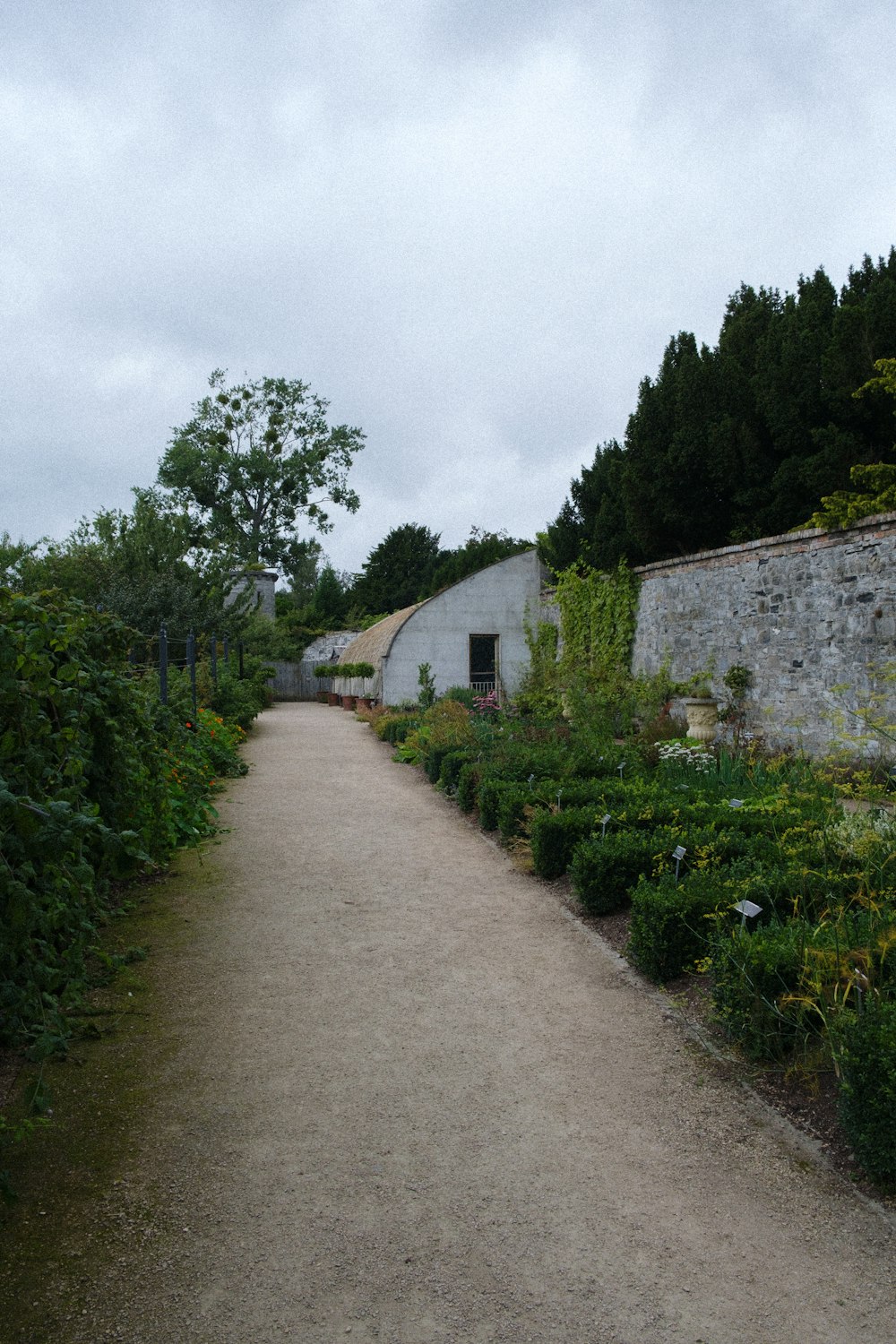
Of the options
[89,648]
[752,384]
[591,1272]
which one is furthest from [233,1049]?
[752,384]

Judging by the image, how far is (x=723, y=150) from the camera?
7.05m

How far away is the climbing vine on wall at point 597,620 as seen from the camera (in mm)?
14133

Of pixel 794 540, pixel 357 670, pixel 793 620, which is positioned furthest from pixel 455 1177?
pixel 357 670

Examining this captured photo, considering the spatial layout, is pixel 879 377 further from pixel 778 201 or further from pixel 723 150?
pixel 723 150

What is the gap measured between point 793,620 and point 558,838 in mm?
5665

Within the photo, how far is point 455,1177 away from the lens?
8.43 ft

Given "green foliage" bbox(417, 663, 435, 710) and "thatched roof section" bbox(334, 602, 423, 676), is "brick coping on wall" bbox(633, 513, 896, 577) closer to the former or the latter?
"green foliage" bbox(417, 663, 435, 710)

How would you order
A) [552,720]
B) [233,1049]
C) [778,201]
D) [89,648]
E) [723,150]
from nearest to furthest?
1. [233,1049]
2. [89,648]
3. [723,150]
4. [778,201]
5. [552,720]

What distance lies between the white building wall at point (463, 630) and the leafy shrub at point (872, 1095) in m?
16.3

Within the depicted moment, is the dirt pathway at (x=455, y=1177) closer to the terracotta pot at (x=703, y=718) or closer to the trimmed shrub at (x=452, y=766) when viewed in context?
A: the trimmed shrub at (x=452, y=766)

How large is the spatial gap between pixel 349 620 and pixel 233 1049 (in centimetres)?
3549

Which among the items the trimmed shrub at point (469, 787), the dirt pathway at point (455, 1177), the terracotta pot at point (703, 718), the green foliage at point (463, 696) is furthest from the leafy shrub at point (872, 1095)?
the green foliage at point (463, 696)

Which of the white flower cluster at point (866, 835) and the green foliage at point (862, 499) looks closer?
the white flower cluster at point (866, 835)

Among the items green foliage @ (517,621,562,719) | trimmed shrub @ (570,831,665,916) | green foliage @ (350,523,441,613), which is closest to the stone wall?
trimmed shrub @ (570,831,665,916)
